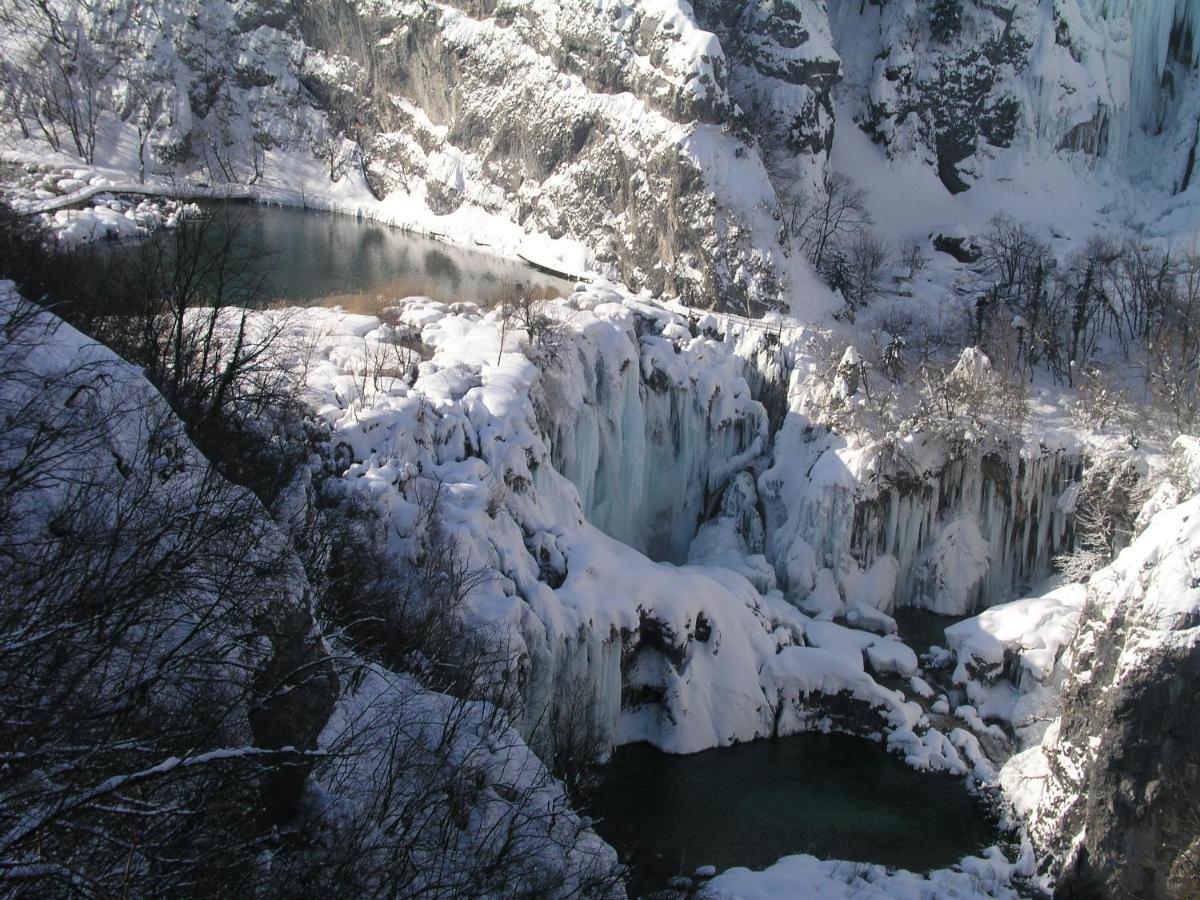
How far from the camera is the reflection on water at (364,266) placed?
29.3 meters

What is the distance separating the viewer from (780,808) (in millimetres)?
17828

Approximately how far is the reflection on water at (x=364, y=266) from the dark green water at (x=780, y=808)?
50.9ft

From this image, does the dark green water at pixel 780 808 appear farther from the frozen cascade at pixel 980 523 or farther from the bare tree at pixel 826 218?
the bare tree at pixel 826 218

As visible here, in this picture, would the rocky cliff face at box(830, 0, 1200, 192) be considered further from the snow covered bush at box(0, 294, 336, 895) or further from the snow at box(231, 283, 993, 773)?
the snow covered bush at box(0, 294, 336, 895)

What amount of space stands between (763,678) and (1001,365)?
50.3 ft

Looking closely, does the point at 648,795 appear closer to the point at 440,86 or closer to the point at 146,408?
the point at 146,408

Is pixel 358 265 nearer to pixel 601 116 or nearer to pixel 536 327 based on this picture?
pixel 601 116

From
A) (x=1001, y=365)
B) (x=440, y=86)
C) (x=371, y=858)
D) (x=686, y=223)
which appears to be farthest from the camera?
(x=440, y=86)

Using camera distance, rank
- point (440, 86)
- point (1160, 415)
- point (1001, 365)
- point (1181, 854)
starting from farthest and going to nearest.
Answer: point (440, 86)
point (1001, 365)
point (1160, 415)
point (1181, 854)

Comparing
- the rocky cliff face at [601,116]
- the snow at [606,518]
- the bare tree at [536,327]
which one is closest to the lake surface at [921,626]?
the snow at [606,518]

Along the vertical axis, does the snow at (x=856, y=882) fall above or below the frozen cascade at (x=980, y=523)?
below

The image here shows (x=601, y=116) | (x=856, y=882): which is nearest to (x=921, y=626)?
(x=856, y=882)

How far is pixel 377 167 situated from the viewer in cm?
5591

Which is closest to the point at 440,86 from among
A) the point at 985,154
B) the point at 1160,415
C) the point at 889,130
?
the point at 889,130
